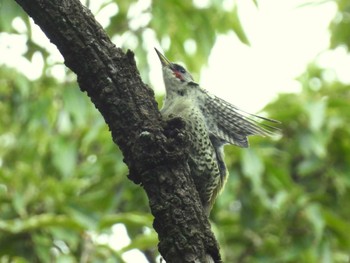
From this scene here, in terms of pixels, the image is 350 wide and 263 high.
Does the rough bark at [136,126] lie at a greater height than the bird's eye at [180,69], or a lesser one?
lesser

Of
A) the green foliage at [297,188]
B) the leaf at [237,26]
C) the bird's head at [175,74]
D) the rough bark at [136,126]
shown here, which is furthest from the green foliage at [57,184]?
the rough bark at [136,126]

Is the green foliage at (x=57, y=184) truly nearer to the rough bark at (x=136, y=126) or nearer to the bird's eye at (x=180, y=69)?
the bird's eye at (x=180, y=69)

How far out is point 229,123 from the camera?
4801 mm

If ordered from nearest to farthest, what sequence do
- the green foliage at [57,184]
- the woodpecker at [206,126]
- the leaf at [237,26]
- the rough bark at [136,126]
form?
the rough bark at [136,126], the woodpecker at [206,126], the green foliage at [57,184], the leaf at [237,26]

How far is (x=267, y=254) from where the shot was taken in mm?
7035

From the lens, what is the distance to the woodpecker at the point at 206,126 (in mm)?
4617

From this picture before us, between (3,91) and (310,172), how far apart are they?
264 centimetres

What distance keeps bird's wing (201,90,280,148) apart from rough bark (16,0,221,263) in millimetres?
1285

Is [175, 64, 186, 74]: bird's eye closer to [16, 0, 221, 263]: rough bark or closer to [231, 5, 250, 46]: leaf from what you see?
[231, 5, 250, 46]: leaf

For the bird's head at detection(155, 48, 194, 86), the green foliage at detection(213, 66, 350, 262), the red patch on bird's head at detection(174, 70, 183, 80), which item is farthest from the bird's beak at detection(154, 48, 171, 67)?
the green foliage at detection(213, 66, 350, 262)

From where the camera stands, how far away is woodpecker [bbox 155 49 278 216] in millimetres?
4617

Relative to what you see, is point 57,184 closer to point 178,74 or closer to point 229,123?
point 178,74

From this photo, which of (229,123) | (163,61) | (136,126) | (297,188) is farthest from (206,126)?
(297,188)

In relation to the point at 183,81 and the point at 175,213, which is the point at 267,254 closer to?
the point at 183,81
